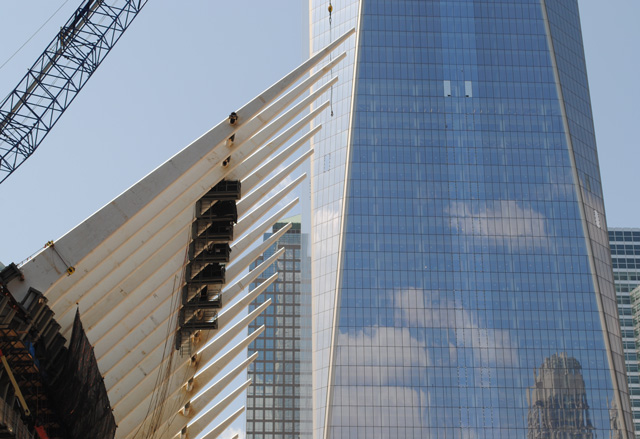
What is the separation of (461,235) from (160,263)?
72.8 meters

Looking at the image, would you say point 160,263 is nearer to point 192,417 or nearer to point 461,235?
point 192,417

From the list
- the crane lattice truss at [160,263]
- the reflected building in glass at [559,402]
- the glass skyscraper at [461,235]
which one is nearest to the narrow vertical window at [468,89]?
the glass skyscraper at [461,235]

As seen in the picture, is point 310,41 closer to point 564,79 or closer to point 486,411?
point 564,79

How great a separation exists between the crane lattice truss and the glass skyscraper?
42.4 meters

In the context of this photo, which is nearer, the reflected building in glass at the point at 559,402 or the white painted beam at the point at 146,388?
the white painted beam at the point at 146,388

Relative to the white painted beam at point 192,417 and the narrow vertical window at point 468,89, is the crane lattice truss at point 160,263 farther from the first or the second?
the narrow vertical window at point 468,89

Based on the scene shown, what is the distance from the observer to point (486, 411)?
122m

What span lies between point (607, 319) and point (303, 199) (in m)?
43.7

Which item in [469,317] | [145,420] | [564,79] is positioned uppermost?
[564,79]

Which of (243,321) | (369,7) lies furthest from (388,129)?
(243,321)

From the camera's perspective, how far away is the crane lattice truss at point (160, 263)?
169 ft

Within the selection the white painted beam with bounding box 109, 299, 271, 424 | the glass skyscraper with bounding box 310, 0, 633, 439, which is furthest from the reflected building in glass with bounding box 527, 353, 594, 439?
the white painted beam with bounding box 109, 299, 271, 424

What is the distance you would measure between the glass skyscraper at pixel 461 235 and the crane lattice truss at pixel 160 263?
42.4 metres

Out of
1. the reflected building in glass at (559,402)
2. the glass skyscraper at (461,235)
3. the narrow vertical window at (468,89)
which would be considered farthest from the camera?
the narrow vertical window at (468,89)
